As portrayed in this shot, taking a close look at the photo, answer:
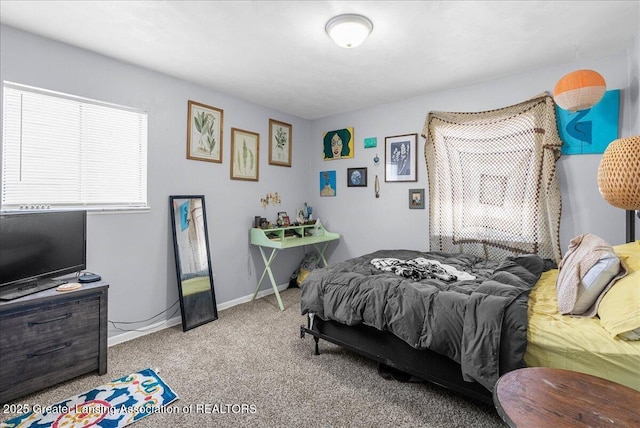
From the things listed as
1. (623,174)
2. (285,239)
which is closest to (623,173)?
(623,174)

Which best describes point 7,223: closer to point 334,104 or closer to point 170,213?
point 170,213

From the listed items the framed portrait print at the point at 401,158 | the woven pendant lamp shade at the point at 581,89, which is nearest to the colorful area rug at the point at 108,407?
the framed portrait print at the point at 401,158

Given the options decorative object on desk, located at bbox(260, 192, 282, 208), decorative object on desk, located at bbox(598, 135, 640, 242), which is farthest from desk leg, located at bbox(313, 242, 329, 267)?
decorative object on desk, located at bbox(598, 135, 640, 242)

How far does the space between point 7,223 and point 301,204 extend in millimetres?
3134

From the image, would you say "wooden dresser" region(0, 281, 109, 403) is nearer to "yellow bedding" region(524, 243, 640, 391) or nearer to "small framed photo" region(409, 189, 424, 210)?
"yellow bedding" region(524, 243, 640, 391)

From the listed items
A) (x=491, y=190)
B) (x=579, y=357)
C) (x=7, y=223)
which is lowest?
(x=579, y=357)

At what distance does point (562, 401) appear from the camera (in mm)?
1063

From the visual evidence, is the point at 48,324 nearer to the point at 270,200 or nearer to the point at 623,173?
the point at 270,200

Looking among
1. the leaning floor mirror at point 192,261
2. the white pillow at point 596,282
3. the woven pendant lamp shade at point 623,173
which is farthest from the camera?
the leaning floor mirror at point 192,261

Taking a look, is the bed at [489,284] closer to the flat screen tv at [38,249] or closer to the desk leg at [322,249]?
the desk leg at [322,249]

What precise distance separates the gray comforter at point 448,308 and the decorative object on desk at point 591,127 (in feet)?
3.65

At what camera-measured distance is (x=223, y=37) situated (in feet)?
7.58

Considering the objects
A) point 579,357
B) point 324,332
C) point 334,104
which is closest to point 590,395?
point 579,357

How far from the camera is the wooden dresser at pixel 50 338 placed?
1.85 metres
